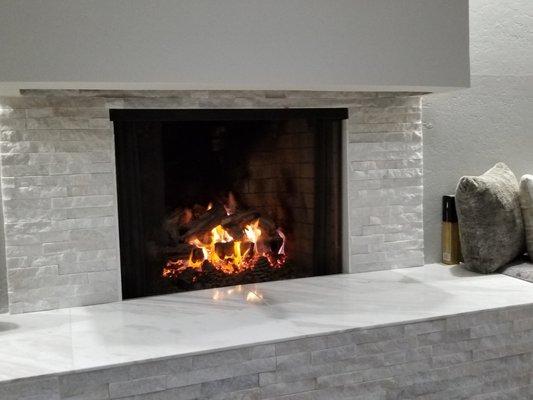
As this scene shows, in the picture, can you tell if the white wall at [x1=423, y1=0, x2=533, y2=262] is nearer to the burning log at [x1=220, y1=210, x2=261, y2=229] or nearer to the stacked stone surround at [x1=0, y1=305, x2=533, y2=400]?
the stacked stone surround at [x1=0, y1=305, x2=533, y2=400]

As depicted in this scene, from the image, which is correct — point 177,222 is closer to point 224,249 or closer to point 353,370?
point 224,249

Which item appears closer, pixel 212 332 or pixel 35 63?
pixel 35 63

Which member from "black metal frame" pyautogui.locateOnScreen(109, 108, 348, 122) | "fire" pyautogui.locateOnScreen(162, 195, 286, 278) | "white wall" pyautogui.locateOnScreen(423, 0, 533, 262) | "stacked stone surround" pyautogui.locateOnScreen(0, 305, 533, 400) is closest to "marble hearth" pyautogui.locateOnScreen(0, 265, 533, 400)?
"stacked stone surround" pyautogui.locateOnScreen(0, 305, 533, 400)

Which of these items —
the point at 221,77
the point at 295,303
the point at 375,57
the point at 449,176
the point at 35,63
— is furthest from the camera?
the point at 449,176

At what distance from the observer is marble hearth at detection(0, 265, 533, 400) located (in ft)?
5.98

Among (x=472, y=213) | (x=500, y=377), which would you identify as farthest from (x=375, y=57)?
(x=500, y=377)

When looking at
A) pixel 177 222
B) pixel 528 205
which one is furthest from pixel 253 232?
pixel 528 205

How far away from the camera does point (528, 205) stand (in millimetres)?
2785

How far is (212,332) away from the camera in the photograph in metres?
2.03

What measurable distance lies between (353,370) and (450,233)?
1.18m

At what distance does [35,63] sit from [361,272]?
5.77 ft

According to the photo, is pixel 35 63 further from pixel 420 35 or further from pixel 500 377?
pixel 500 377

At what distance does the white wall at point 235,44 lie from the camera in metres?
1.86

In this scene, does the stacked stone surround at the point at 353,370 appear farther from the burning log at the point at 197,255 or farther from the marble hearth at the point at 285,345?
the burning log at the point at 197,255
